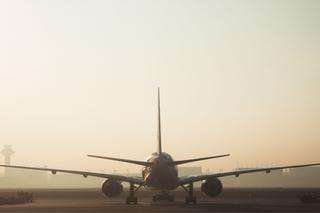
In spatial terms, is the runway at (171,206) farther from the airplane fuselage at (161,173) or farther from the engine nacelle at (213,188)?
the airplane fuselage at (161,173)

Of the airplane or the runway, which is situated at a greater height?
the airplane

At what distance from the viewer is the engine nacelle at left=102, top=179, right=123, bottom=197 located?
61.9 m

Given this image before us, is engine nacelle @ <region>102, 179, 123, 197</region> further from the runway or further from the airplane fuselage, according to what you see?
the airplane fuselage

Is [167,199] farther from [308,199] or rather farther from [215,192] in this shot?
[308,199]

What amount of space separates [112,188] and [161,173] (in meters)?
7.40

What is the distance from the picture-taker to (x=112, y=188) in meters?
62.1

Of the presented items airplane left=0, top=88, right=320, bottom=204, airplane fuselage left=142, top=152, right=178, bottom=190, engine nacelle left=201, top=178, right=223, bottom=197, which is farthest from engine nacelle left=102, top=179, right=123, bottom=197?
engine nacelle left=201, top=178, right=223, bottom=197

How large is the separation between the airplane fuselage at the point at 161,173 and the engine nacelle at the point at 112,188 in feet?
12.2

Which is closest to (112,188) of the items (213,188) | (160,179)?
(160,179)

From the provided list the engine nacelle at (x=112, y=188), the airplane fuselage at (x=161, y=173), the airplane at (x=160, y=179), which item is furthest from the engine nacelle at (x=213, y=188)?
the engine nacelle at (x=112, y=188)

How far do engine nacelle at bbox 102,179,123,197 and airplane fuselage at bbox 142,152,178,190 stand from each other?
3.71m

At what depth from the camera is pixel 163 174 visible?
57.7 meters

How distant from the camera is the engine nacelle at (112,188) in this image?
6188 centimetres

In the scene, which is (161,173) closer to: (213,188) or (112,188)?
(112,188)
